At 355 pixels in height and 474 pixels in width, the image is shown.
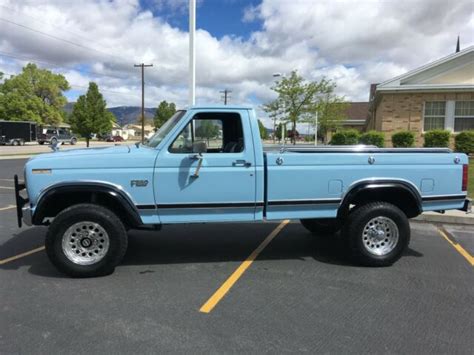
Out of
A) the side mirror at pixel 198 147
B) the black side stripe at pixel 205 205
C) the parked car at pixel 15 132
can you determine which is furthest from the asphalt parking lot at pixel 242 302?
the parked car at pixel 15 132

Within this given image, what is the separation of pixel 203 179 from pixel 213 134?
87cm

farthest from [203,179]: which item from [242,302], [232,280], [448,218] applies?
[448,218]

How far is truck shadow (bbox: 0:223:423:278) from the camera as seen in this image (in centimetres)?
566

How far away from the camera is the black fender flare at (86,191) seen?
187 inches

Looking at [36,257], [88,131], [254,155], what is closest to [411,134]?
[254,155]

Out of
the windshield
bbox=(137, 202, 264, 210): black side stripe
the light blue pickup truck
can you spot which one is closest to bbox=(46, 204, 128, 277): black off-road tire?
the light blue pickup truck

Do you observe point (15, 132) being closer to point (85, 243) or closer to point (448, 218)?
point (85, 243)

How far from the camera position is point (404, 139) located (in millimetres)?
19969

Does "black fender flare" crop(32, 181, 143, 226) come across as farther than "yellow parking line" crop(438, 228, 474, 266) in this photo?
No

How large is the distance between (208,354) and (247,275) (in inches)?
73.8

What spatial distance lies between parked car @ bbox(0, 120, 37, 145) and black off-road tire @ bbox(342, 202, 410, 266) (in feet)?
169

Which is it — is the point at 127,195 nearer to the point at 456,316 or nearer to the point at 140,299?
the point at 140,299

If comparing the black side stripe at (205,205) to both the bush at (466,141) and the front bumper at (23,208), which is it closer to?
the front bumper at (23,208)

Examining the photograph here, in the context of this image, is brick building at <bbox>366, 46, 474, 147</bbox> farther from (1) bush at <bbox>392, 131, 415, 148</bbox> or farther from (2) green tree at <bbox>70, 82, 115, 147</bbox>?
(2) green tree at <bbox>70, 82, 115, 147</bbox>
